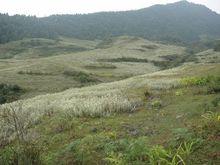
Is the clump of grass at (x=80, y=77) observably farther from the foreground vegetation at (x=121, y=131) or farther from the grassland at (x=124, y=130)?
the foreground vegetation at (x=121, y=131)

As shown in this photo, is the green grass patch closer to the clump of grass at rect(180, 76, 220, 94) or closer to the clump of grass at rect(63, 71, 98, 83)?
the clump of grass at rect(63, 71, 98, 83)

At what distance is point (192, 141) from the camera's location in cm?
1138

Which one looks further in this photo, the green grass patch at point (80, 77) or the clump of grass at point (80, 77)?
the clump of grass at point (80, 77)

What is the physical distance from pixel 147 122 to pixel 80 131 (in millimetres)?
2328

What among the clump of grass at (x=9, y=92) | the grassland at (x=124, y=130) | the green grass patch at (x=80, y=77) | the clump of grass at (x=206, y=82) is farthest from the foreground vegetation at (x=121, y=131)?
the green grass patch at (x=80, y=77)

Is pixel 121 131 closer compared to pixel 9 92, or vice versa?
pixel 121 131

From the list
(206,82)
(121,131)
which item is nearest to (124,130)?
(121,131)

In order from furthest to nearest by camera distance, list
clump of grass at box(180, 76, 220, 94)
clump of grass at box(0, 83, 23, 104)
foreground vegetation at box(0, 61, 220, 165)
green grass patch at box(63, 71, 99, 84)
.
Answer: green grass patch at box(63, 71, 99, 84) < clump of grass at box(0, 83, 23, 104) < clump of grass at box(180, 76, 220, 94) < foreground vegetation at box(0, 61, 220, 165)

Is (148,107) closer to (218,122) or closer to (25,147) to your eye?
(218,122)

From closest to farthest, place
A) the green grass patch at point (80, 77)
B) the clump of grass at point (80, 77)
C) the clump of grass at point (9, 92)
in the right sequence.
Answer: the clump of grass at point (9, 92)
the green grass patch at point (80, 77)
the clump of grass at point (80, 77)

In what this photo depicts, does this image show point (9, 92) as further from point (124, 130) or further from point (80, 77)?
point (124, 130)

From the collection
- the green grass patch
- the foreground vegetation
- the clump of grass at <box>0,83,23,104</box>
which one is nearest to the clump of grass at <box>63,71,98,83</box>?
the green grass patch

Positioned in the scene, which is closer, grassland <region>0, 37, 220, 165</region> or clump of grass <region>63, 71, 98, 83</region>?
grassland <region>0, 37, 220, 165</region>

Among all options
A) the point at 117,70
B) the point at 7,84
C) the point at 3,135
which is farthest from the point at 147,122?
the point at 117,70
